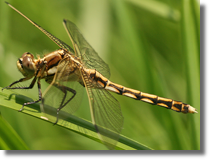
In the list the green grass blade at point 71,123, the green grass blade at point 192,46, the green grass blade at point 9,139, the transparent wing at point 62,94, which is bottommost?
the green grass blade at point 9,139

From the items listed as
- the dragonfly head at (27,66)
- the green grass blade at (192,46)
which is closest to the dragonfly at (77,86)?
the dragonfly head at (27,66)

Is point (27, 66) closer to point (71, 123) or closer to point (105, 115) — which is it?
point (71, 123)

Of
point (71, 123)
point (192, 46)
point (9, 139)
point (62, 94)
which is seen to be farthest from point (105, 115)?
point (192, 46)

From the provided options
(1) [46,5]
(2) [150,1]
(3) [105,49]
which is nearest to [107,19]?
(3) [105,49]

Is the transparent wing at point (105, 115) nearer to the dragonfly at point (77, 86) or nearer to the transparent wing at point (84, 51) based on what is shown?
the dragonfly at point (77, 86)

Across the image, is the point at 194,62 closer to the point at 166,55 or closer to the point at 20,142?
the point at 166,55

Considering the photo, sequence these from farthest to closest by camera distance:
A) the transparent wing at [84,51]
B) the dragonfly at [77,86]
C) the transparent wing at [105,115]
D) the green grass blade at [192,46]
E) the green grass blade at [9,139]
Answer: the transparent wing at [84,51], the green grass blade at [192,46], the dragonfly at [77,86], the transparent wing at [105,115], the green grass blade at [9,139]

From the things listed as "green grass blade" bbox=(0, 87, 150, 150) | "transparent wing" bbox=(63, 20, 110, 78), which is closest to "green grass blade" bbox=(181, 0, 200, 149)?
"green grass blade" bbox=(0, 87, 150, 150)
